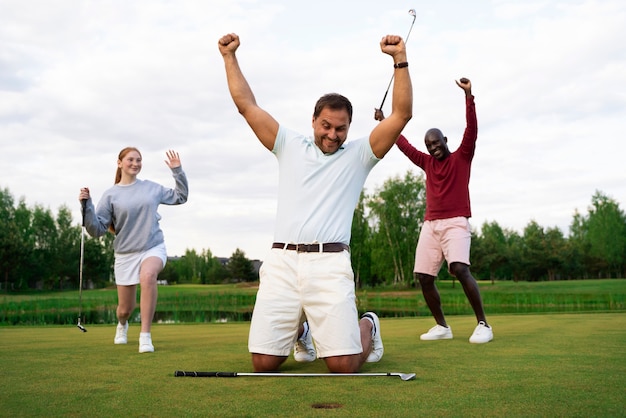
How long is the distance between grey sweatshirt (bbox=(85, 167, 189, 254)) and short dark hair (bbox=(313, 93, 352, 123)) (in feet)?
8.54

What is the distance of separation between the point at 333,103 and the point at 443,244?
2.89 metres

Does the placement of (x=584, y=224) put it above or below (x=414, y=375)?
above

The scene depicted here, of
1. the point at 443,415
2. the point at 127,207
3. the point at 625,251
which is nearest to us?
the point at 443,415

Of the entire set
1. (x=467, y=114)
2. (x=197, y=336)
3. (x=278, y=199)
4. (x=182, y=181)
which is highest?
(x=467, y=114)

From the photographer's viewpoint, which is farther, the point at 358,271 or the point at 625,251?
the point at 625,251

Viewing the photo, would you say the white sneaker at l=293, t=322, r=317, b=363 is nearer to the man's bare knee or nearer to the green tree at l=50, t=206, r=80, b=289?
the man's bare knee

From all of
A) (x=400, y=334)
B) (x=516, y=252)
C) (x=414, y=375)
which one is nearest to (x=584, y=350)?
(x=414, y=375)

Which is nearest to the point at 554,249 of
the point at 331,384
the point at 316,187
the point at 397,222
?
the point at 397,222

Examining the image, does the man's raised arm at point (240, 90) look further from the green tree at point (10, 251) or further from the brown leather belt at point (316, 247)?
the green tree at point (10, 251)

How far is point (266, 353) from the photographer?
3920 millimetres

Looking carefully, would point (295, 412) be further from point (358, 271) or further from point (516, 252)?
point (516, 252)

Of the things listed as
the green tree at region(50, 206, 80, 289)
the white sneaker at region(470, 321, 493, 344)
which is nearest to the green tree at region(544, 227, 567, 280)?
the green tree at region(50, 206, 80, 289)

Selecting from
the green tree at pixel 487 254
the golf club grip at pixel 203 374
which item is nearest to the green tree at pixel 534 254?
the green tree at pixel 487 254

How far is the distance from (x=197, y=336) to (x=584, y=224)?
87.9m
